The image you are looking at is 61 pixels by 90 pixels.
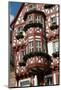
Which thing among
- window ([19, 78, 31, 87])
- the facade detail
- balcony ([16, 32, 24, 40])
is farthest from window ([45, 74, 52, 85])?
balcony ([16, 32, 24, 40])

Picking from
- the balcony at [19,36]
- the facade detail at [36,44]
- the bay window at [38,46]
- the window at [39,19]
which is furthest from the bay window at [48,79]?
the window at [39,19]

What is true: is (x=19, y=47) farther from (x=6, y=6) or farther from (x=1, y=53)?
(x=6, y=6)

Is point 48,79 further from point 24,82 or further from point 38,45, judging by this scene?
point 38,45

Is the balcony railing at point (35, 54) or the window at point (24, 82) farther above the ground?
the balcony railing at point (35, 54)

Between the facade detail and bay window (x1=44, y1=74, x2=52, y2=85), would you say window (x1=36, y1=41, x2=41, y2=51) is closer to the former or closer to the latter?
the facade detail

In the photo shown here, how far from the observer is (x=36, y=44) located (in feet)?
8.50

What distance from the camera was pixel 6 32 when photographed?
252 centimetres

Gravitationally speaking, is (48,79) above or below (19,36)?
below

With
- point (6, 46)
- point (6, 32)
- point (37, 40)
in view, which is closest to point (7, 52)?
point (6, 46)

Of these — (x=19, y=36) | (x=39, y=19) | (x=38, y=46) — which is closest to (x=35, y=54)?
(x=38, y=46)

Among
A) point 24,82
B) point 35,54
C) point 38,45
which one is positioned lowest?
point 24,82

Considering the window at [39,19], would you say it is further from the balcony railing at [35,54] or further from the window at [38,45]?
the balcony railing at [35,54]

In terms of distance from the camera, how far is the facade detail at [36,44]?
254 cm

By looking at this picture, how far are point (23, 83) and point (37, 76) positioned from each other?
0.63 feet
